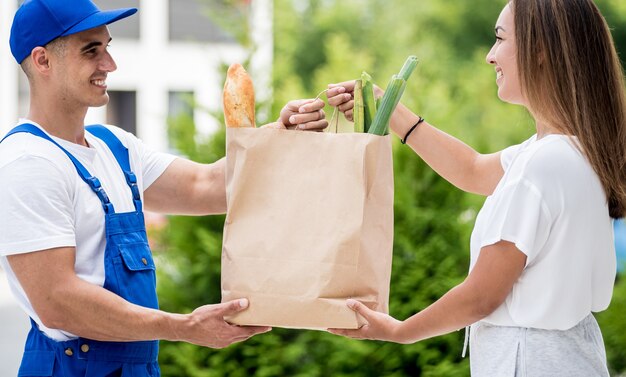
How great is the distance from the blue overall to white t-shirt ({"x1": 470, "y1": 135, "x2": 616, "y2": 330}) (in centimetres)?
89

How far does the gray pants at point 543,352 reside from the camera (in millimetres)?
2016

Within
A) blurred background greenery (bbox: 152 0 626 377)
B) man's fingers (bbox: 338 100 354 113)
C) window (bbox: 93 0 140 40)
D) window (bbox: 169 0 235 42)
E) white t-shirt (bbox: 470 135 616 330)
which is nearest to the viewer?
white t-shirt (bbox: 470 135 616 330)

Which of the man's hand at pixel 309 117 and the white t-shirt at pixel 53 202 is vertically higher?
the man's hand at pixel 309 117

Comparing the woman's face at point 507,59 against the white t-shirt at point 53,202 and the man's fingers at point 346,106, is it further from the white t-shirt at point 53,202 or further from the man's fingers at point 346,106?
the white t-shirt at point 53,202

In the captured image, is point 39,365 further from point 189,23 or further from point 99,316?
point 189,23

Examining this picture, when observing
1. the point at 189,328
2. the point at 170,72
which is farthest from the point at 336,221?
the point at 170,72

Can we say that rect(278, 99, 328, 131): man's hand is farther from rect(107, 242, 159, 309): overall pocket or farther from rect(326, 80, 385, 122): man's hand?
rect(107, 242, 159, 309): overall pocket

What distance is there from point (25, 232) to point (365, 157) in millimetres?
830

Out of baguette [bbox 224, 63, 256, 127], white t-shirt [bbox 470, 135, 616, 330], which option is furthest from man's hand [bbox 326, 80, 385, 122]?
white t-shirt [bbox 470, 135, 616, 330]

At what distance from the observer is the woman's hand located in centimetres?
209

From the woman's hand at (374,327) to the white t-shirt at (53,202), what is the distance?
2.16 ft

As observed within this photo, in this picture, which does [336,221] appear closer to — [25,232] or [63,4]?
[25,232]

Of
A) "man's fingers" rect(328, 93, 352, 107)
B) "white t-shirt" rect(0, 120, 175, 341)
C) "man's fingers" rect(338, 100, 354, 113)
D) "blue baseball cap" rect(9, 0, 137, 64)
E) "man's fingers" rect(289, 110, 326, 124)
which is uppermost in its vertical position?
"blue baseball cap" rect(9, 0, 137, 64)

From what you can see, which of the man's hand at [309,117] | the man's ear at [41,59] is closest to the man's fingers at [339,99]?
the man's hand at [309,117]
